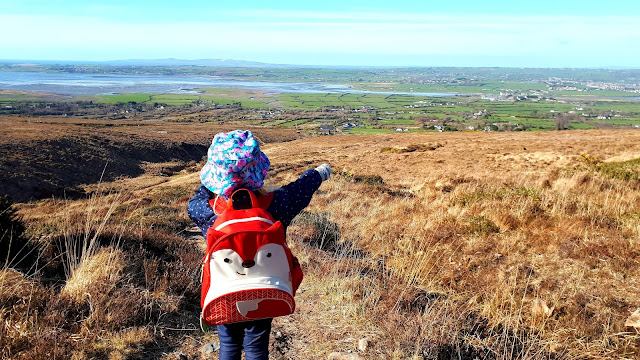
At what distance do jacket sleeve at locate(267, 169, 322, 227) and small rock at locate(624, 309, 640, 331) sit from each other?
2.87m

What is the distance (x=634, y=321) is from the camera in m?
3.24

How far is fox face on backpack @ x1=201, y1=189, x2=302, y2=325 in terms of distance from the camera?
200cm

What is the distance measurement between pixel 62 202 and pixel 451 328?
62.7ft

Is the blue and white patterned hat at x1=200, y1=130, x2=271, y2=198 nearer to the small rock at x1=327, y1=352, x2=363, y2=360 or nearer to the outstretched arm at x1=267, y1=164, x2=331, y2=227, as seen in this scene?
the outstretched arm at x1=267, y1=164, x2=331, y2=227

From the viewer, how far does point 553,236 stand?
5.38m

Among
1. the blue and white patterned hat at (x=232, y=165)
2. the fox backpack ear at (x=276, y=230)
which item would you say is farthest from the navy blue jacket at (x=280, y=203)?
the fox backpack ear at (x=276, y=230)

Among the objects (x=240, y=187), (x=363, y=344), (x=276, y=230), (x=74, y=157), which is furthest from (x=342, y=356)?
(x=74, y=157)

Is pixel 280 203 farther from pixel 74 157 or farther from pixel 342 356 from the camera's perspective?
pixel 74 157

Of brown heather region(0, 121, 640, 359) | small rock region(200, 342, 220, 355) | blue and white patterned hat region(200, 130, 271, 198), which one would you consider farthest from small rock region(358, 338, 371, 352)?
blue and white patterned hat region(200, 130, 271, 198)

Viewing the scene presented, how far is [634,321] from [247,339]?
10.4 feet

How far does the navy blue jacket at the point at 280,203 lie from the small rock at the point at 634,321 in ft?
9.49

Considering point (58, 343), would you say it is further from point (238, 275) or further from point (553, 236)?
point (553, 236)

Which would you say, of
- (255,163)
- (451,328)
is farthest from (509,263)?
(255,163)

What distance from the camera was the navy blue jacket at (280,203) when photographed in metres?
2.37
